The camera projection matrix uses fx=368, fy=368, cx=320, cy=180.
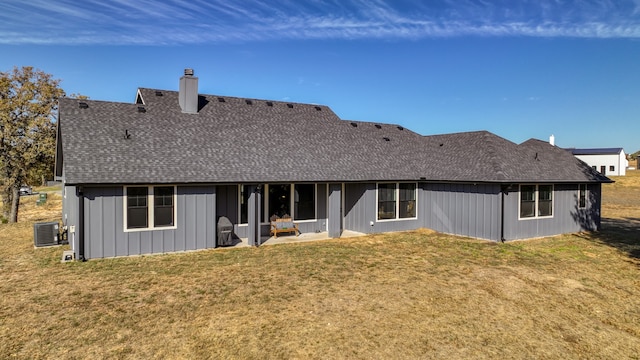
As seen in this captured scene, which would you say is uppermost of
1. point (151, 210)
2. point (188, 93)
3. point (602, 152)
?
point (602, 152)

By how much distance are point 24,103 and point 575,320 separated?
25777 millimetres

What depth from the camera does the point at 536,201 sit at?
16219 mm

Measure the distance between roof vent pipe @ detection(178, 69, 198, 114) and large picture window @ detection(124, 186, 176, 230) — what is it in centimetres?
503

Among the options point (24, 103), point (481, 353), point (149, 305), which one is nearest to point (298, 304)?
point (149, 305)

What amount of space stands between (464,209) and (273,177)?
8517 millimetres

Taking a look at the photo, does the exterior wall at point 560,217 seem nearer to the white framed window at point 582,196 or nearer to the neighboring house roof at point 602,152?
the white framed window at point 582,196

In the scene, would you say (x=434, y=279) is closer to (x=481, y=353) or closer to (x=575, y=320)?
(x=575, y=320)

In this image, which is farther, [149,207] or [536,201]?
[536,201]

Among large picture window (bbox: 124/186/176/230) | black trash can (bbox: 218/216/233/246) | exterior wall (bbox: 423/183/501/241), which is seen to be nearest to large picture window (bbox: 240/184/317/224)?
black trash can (bbox: 218/216/233/246)

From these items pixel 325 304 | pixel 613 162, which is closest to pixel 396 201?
pixel 325 304

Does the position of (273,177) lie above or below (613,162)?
below

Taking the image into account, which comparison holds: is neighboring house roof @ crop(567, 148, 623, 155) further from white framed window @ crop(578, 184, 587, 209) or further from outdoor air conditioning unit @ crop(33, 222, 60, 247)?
outdoor air conditioning unit @ crop(33, 222, 60, 247)

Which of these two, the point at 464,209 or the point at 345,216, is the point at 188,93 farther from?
the point at 464,209

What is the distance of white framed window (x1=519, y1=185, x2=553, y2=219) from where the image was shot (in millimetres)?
15859
